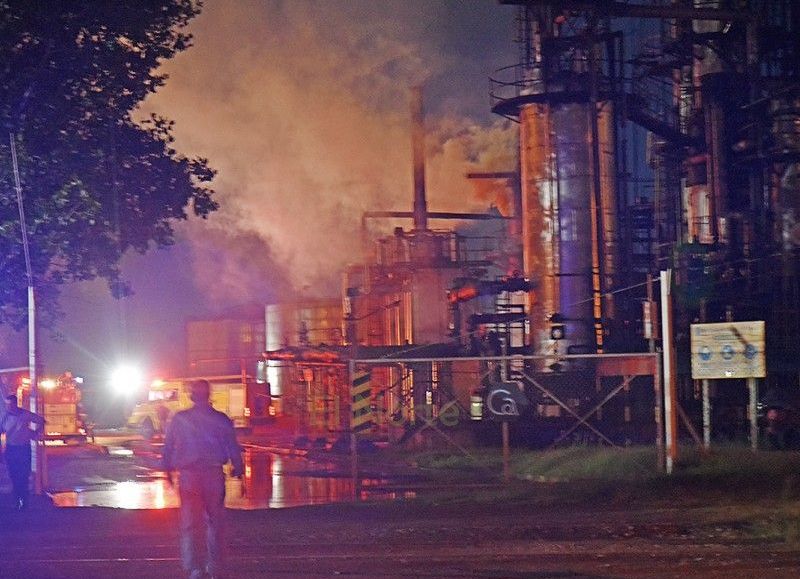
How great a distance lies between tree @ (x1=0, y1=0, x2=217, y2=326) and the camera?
18125 mm

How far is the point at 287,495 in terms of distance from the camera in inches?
770

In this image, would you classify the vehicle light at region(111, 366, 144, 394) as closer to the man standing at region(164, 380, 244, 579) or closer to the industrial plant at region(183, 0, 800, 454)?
the industrial plant at region(183, 0, 800, 454)

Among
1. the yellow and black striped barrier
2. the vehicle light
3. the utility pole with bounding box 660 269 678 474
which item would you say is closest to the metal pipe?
the yellow and black striped barrier

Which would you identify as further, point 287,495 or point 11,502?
point 287,495

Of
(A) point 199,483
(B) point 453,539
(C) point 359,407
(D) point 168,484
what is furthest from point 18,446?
(C) point 359,407

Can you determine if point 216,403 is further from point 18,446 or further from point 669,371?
point 18,446

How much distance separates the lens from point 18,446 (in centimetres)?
1588

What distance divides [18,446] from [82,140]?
556 centimetres

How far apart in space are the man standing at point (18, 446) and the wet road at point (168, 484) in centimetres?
182

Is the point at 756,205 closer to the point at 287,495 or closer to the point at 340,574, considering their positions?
the point at 287,495

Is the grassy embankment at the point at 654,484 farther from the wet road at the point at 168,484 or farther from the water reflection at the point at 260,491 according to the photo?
the wet road at the point at 168,484

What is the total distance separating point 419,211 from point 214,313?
78.0ft

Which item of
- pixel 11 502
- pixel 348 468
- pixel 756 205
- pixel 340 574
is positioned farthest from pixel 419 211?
pixel 340 574

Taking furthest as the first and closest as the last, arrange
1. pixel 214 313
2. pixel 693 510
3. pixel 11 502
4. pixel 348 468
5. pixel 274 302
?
1. pixel 214 313
2. pixel 274 302
3. pixel 348 468
4. pixel 11 502
5. pixel 693 510
